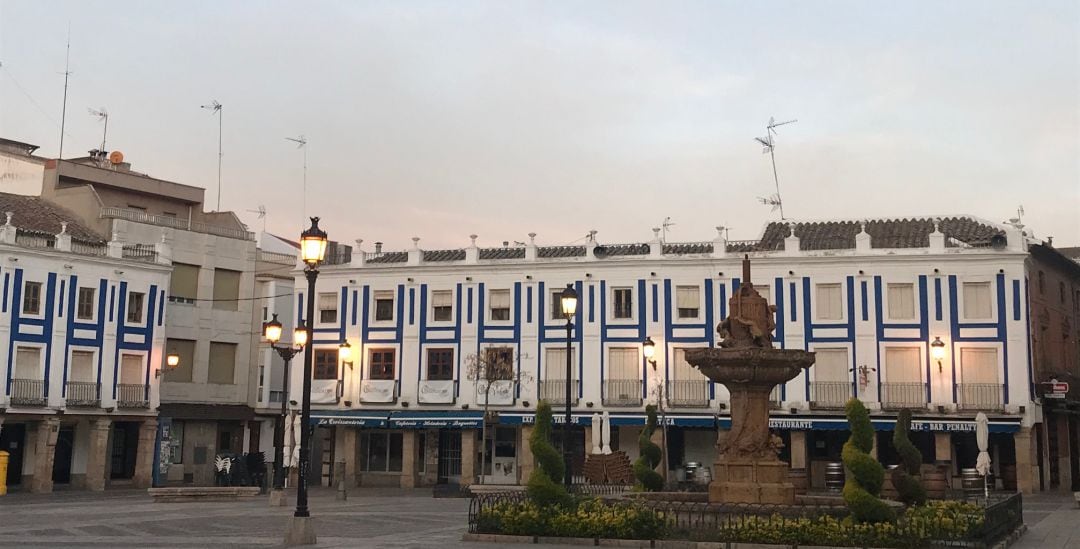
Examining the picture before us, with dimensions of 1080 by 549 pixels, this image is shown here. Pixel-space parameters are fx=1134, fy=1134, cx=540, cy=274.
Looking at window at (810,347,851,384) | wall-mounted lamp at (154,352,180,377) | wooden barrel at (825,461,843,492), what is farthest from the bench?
window at (810,347,851,384)

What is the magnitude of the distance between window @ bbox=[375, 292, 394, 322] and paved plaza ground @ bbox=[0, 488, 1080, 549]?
37.4 ft

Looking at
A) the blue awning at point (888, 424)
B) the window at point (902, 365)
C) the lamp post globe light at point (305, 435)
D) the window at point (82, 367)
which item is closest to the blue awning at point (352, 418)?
the window at point (82, 367)

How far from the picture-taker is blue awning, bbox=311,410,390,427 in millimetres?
46156

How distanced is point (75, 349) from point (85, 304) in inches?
71.4

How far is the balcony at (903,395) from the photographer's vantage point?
4062cm

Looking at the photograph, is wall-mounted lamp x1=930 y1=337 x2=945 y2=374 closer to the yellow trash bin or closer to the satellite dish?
the satellite dish

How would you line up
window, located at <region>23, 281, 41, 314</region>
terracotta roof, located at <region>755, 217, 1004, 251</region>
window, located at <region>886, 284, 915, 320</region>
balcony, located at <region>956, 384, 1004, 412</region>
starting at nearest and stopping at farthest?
balcony, located at <region>956, 384, 1004, 412</region> < window, located at <region>886, 284, 915, 320</region> < window, located at <region>23, 281, 41, 314</region> < terracotta roof, located at <region>755, 217, 1004, 251</region>

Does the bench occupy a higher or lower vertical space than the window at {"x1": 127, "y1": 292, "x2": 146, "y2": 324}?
lower

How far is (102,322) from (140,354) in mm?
2222

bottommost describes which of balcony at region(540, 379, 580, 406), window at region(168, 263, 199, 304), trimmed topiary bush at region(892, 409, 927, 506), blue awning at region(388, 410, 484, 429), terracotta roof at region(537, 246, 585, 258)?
trimmed topiary bush at region(892, 409, 927, 506)

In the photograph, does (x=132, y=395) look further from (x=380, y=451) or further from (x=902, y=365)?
(x=902, y=365)

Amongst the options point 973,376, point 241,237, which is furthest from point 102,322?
point 973,376

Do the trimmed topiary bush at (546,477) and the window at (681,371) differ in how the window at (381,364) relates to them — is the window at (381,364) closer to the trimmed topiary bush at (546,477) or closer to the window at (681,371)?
the window at (681,371)

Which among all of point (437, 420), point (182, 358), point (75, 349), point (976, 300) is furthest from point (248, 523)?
point (976, 300)
